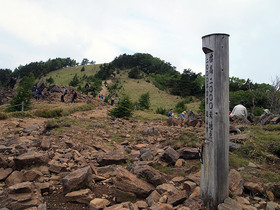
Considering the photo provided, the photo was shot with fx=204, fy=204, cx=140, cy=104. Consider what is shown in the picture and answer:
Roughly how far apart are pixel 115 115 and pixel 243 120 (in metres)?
8.31

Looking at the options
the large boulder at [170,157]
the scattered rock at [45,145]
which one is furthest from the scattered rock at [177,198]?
the scattered rock at [45,145]

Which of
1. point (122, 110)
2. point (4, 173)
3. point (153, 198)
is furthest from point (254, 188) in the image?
point (122, 110)

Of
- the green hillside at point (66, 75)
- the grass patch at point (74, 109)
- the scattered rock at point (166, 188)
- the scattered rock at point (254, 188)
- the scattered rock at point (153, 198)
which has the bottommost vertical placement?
the scattered rock at point (153, 198)

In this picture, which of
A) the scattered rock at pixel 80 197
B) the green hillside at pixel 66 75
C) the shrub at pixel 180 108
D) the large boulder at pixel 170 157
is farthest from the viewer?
the green hillside at pixel 66 75

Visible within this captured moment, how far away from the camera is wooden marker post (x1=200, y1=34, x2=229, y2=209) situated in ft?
9.59

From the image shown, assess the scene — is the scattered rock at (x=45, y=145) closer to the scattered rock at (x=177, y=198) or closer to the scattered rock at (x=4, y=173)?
the scattered rock at (x=4, y=173)

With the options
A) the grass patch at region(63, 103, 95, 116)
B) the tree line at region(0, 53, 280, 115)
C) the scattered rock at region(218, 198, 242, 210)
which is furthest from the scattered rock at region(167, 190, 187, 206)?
the tree line at region(0, 53, 280, 115)

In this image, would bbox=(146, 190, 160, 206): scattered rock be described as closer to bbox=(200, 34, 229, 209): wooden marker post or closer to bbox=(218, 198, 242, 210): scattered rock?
bbox=(200, 34, 229, 209): wooden marker post

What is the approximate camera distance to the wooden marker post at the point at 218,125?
2922 millimetres

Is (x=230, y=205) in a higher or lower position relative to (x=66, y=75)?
lower

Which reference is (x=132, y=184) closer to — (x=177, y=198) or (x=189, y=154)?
(x=177, y=198)

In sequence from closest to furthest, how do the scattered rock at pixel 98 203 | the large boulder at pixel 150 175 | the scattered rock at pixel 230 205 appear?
1. the scattered rock at pixel 230 205
2. the scattered rock at pixel 98 203
3. the large boulder at pixel 150 175

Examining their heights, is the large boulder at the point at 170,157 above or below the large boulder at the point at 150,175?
above

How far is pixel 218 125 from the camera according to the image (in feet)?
9.68
